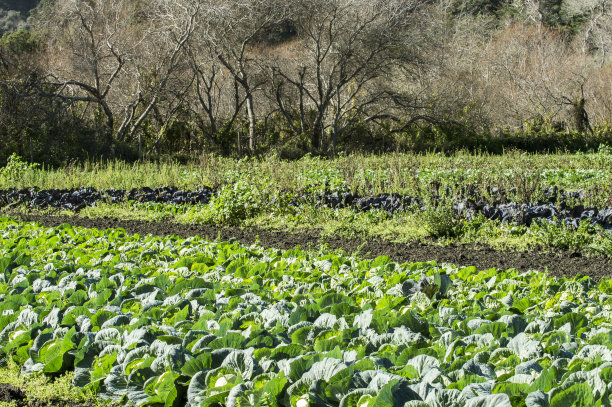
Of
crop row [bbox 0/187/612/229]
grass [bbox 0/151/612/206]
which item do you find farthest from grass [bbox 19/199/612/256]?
grass [bbox 0/151/612/206]

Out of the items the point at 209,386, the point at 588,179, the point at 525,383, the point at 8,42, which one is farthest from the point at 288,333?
the point at 8,42

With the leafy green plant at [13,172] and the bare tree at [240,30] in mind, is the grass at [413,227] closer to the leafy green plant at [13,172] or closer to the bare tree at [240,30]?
the leafy green plant at [13,172]

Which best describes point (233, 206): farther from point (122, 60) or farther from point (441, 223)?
point (122, 60)

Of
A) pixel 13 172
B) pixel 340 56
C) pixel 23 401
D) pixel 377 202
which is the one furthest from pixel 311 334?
pixel 340 56

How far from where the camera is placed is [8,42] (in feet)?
96.8

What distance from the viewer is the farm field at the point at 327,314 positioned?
2.31m

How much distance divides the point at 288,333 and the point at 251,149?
20.6 m

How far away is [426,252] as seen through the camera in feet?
21.9

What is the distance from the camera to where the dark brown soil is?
19.1 feet

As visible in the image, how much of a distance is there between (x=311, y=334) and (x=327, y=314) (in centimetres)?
26

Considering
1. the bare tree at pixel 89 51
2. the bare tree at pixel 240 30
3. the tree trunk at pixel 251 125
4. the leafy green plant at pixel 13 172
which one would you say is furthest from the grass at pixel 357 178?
the tree trunk at pixel 251 125

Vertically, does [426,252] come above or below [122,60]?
below

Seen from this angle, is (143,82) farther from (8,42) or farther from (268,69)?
(8,42)

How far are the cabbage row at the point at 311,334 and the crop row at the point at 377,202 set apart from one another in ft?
10.3
